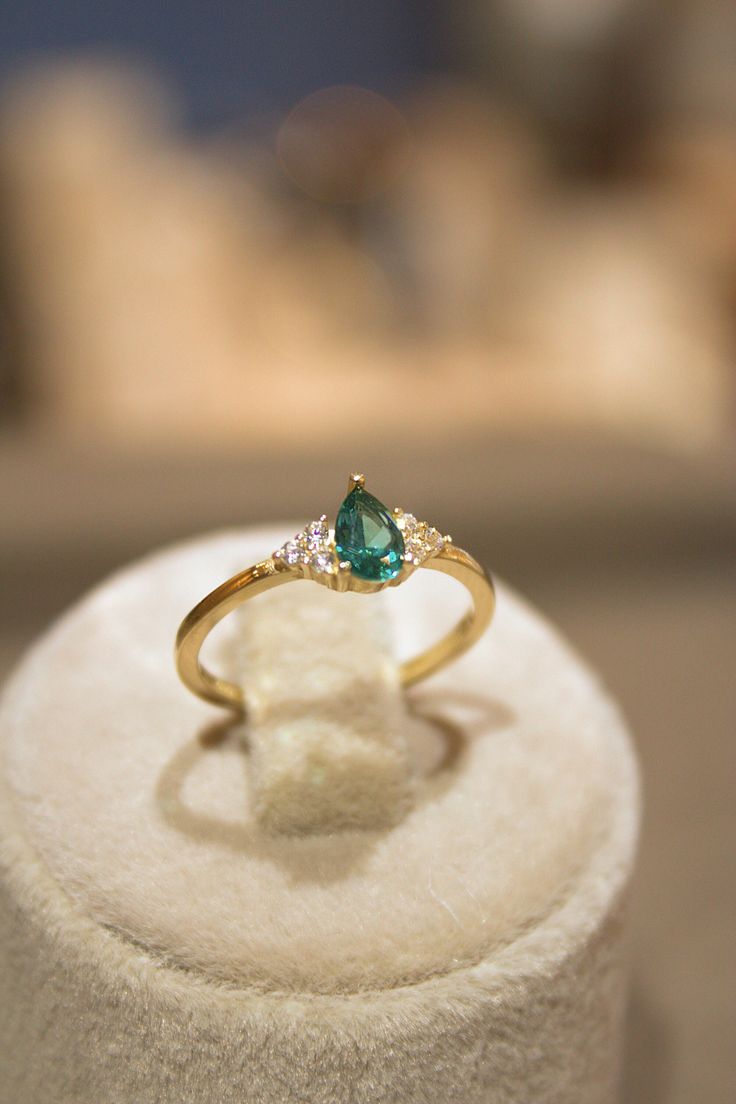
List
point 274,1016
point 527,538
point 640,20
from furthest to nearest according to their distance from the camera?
point 640,20
point 527,538
point 274,1016

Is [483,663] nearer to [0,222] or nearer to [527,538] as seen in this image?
[527,538]

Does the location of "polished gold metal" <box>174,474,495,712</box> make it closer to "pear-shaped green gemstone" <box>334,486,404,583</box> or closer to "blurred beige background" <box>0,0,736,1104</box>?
"pear-shaped green gemstone" <box>334,486,404,583</box>

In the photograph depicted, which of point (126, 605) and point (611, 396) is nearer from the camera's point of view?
point (126, 605)

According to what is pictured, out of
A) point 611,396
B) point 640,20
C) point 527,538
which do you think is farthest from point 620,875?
point 640,20

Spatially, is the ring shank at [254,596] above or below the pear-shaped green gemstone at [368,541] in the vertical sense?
below

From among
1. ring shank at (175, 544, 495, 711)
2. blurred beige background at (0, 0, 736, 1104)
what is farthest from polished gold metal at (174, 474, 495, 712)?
blurred beige background at (0, 0, 736, 1104)

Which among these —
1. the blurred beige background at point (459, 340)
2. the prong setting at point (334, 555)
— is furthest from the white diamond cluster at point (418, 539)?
the blurred beige background at point (459, 340)

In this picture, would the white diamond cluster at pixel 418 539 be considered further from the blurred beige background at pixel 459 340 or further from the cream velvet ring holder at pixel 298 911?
the blurred beige background at pixel 459 340
